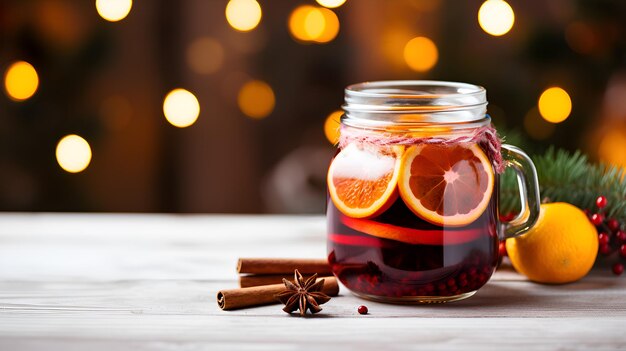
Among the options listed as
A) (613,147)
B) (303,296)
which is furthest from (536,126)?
(303,296)

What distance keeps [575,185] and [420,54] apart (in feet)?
3.49

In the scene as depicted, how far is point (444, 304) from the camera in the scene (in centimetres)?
102

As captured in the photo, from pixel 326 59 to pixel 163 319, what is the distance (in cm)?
147

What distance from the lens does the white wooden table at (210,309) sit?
864 millimetres

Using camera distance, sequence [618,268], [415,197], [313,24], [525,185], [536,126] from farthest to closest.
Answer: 1. [313,24]
2. [536,126]
3. [618,268]
4. [525,185]
5. [415,197]

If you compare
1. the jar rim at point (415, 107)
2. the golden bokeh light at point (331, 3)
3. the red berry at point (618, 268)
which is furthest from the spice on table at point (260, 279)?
the golden bokeh light at point (331, 3)

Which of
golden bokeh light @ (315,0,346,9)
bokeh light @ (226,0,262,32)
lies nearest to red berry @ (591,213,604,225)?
golden bokeh light @ (315,0,346,9)

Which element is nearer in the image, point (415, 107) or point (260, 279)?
point (415, 107)

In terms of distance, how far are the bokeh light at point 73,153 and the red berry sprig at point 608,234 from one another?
1575mm

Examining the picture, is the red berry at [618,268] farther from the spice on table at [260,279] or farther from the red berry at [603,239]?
the spice on table at [260,279]

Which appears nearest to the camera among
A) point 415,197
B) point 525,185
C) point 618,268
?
point 415,197

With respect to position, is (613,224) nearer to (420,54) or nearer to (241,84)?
(420,54)

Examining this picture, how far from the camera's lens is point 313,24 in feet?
7.44

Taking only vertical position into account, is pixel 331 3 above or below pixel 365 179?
above
